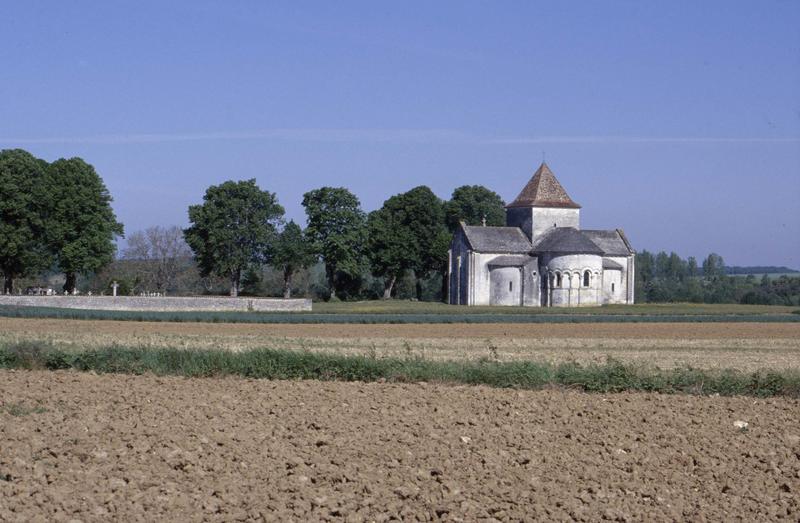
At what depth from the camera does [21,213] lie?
70.7m

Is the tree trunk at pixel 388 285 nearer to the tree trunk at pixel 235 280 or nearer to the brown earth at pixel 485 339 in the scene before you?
the tree trunk at pixel 235 280

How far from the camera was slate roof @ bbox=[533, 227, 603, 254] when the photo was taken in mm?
78812

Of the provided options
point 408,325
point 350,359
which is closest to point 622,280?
point 408,325

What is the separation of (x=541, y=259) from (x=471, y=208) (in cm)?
2442

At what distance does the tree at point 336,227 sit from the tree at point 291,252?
779mm

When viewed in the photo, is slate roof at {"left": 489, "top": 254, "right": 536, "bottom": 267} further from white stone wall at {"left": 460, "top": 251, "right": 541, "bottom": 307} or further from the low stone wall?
the low stone wall

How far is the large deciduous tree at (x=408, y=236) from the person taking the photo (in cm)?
9369

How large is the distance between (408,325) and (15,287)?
5203cm

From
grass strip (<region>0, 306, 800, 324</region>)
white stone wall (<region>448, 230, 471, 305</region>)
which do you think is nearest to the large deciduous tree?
white stone wall (<region>448, 230, 471, 305</region>)

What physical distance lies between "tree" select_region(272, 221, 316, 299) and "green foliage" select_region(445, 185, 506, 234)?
60.8 feet

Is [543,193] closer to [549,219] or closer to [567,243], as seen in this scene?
[549,219]

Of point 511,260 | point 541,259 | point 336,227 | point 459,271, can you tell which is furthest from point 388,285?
point 541,259

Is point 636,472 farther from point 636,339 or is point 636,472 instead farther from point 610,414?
point 636,339

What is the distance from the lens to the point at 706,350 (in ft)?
117
